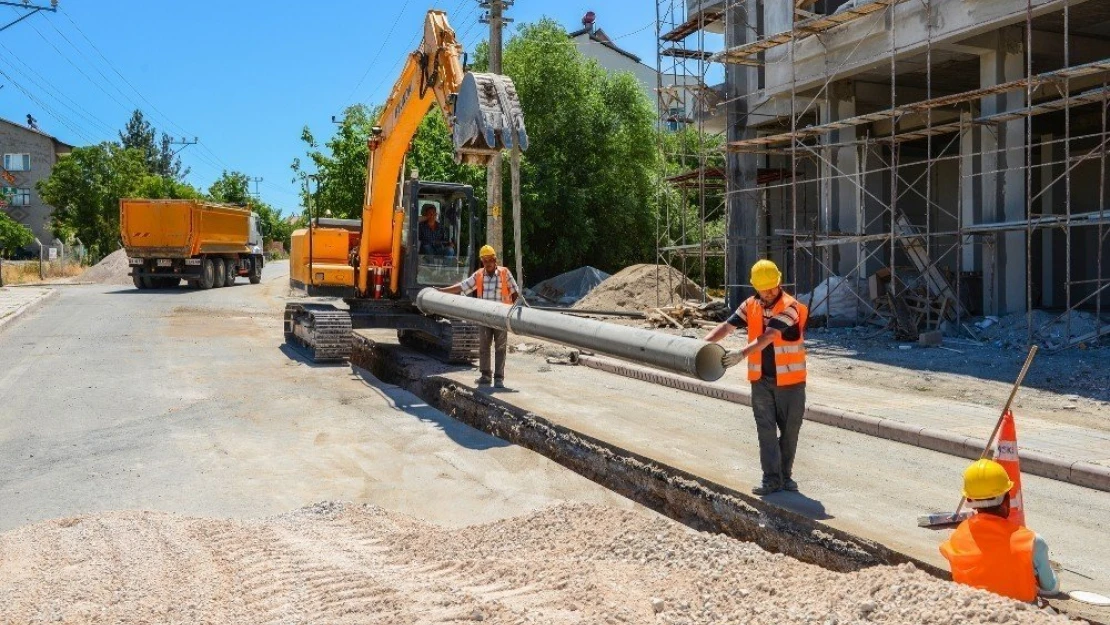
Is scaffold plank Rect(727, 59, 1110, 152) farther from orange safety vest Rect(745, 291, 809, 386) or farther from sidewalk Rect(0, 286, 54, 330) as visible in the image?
sidewalk Rect(0, 286, 54, 330)

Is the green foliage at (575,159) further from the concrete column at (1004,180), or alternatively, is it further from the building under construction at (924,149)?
the concrete column at (1004,180)

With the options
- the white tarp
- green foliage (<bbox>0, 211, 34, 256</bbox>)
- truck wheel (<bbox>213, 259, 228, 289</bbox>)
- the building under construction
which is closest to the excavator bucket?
the building under construction

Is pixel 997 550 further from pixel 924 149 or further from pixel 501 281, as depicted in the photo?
pixel 924 149

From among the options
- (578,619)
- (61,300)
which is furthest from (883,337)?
(61,300)

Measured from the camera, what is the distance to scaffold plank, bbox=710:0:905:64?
18125mm

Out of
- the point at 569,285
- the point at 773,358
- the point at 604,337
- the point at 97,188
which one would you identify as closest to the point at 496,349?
the point at 604,337

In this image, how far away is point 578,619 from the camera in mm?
4652

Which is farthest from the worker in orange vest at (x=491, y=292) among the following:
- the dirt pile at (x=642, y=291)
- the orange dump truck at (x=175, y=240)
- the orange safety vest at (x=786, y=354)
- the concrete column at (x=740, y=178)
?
the orange dump truck at (x=175, y=240)

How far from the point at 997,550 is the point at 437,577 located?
2.90 metres

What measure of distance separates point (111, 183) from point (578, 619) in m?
51.3

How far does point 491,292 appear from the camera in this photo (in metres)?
11.3

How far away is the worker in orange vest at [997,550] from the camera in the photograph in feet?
13.9

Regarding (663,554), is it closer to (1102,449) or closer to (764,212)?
(1102,449)

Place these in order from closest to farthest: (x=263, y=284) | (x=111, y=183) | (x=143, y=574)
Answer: (x=143, y=574) → (x=263, y=284) → (x=111, y=183)
